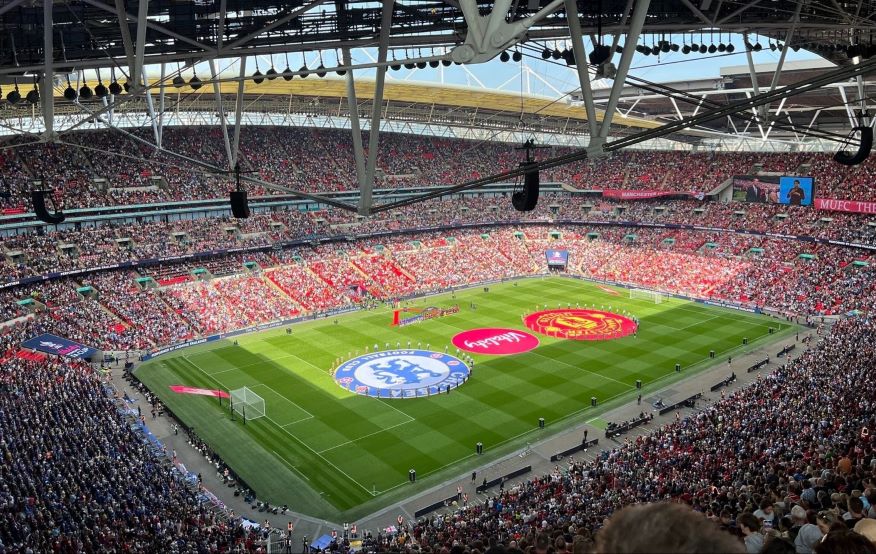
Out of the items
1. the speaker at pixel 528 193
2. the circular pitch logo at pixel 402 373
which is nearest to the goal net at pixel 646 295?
the circular pitch logo at pixel 402 373

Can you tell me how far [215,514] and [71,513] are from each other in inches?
177

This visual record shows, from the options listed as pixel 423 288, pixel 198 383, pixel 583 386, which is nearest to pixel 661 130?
pixel 583 386

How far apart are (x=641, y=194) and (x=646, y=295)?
1933 centimetres

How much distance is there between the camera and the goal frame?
106 ft

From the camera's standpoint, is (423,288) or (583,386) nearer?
(583,386)

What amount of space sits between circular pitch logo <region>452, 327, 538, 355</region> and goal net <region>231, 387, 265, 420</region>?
1388 cm

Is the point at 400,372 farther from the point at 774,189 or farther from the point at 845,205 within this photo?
the point at 774,189

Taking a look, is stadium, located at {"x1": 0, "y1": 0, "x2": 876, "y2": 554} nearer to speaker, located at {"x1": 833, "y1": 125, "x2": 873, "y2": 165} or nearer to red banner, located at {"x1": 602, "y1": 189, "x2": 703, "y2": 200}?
speaker, located at {"x1": 833, "y1": 125, "x2": 873, "y2": 165}

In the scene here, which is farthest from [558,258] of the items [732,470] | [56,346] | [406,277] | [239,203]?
[239,203]

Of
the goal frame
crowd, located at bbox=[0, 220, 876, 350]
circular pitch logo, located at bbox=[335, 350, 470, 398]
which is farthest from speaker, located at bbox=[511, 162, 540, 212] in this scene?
crowd, located at bbox=[0, 220, 876, 350]

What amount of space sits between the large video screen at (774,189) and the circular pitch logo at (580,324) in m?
21.5

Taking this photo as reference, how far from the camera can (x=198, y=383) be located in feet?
121

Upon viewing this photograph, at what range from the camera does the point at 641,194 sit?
234 ft

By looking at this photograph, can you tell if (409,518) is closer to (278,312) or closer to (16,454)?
(16,454)
